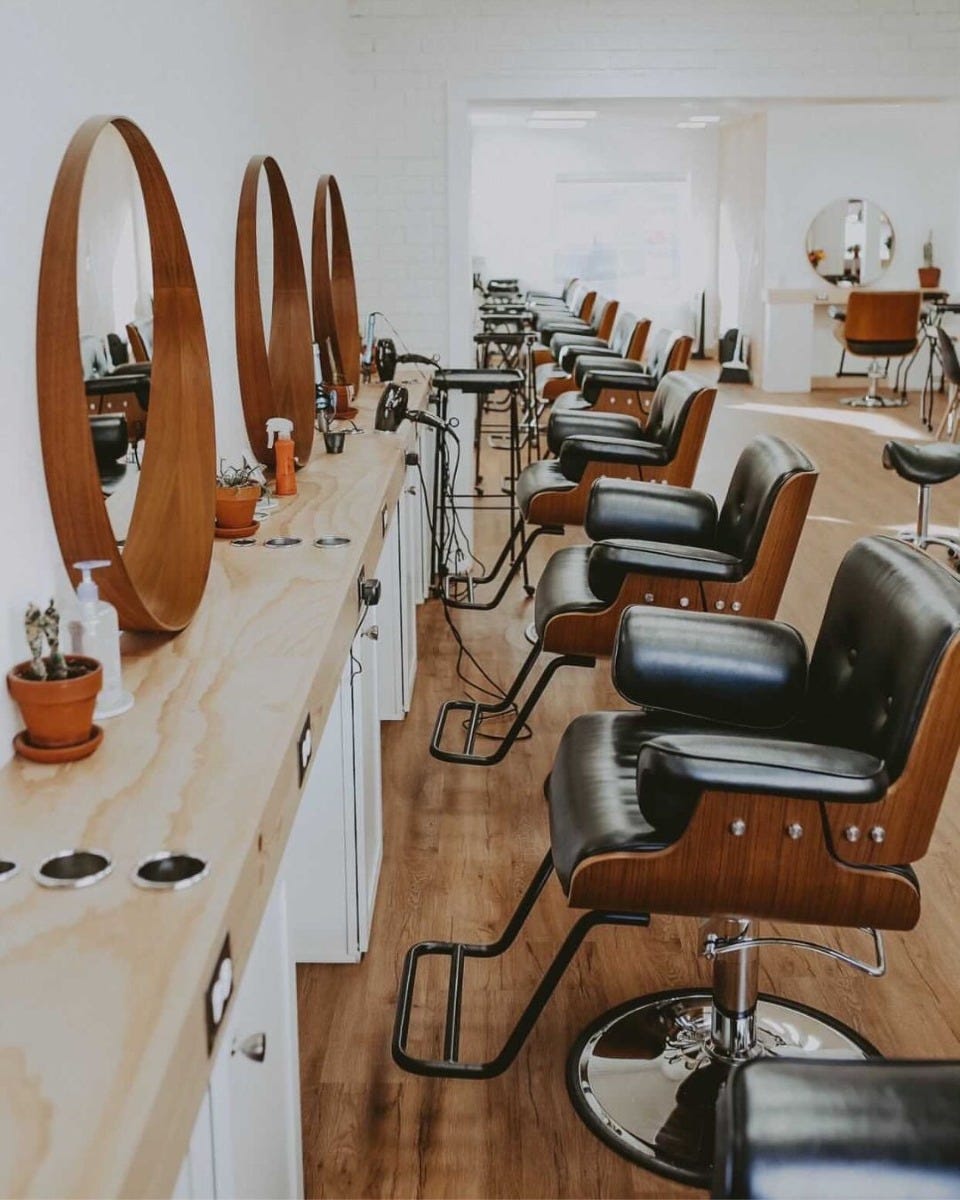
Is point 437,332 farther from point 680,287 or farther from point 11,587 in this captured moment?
point 680,287

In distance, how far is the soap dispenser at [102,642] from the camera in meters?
1.72

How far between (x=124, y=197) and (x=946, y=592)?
1.34 m

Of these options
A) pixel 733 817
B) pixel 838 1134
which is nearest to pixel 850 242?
pixel 733 817

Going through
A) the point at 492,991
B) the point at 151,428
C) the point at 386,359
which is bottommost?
the point at 492,991

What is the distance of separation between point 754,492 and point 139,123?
5.06 feet

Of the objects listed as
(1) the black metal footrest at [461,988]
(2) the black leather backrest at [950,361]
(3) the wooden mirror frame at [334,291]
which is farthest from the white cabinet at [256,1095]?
(2) the black leather backrest at [950,361]

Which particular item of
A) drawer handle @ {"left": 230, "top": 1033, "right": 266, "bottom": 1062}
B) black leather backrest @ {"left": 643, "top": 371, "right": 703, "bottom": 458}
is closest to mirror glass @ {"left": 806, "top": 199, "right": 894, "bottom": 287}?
black leather backrest @ {"left": 643, "top": 371, "right": 703, "bottom": 458}

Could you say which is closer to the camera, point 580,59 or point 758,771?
point 758,771

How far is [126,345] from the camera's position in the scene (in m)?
2.13

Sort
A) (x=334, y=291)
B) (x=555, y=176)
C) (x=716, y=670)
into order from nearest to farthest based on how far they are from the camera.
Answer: (x=716, y=670) → (x=334, y=291) → (x=555, y=176)

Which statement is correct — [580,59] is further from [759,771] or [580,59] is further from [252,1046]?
[252,1046]

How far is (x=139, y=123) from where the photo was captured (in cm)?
236

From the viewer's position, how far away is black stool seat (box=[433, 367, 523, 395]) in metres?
5.14

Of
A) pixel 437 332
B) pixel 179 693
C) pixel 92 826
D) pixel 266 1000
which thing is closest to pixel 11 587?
pixel 179 693
